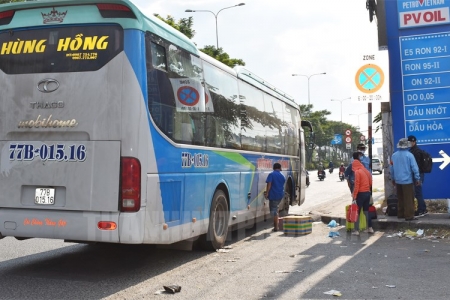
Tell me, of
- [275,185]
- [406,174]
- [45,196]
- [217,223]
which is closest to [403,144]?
[406,174]

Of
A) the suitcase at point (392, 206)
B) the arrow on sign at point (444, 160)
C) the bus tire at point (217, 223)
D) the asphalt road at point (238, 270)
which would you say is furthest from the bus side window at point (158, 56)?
the arrow on sign at point (444, 160)

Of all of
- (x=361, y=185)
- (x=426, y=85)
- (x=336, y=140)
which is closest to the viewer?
(x=361, y=185)

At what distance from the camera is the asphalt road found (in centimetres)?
644

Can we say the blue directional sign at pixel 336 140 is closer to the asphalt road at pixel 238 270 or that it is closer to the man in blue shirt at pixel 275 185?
the man in blue shirt at pixel 275 185

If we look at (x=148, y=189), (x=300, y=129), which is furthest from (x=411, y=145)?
(x=148, y=189)

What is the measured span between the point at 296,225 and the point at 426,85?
497 cm

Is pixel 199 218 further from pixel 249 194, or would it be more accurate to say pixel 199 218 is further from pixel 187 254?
pixel 249 194

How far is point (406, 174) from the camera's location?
39.8ft

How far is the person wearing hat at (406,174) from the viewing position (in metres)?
12.1

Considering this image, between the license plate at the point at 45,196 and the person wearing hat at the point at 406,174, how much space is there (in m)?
8.03

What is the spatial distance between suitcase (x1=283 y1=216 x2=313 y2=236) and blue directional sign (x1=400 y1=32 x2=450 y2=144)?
3.78 metres

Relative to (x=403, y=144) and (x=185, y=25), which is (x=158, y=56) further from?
(x=185, y=25)

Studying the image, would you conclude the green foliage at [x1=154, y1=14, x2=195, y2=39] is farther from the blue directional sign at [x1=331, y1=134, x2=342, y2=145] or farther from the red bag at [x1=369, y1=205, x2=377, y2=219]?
the blue directional sign at [x1=331, y1=134, x2=342, y2=145]

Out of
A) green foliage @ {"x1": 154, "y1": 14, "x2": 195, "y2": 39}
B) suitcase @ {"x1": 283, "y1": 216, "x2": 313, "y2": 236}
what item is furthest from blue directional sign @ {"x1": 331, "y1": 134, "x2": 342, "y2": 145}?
suitcase @ {"x1": 283, "y1": 216, "x2": 313, "y2": 236}
